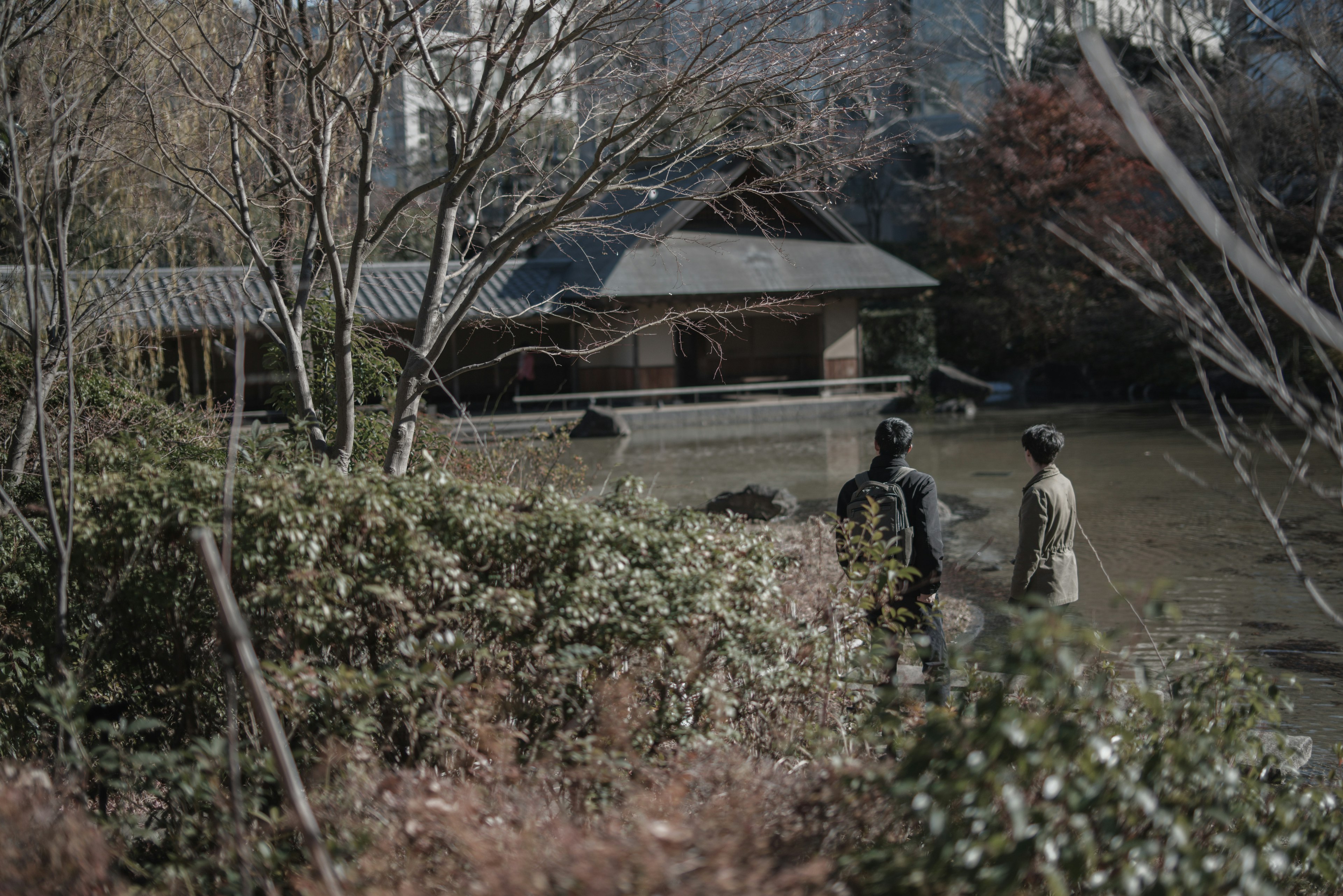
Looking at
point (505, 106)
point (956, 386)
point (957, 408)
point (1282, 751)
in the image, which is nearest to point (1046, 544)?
point (1282, 751)

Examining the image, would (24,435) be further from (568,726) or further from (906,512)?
(906,512)

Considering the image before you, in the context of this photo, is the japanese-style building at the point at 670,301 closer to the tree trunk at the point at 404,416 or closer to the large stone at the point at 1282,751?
the tree trunk at the point at 404,416

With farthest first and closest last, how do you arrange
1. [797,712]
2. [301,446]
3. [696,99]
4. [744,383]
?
[744,383] < [696,99] < [301,446] < [797,712]

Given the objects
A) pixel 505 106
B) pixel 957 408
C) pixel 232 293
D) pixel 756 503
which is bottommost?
pixel 756 503

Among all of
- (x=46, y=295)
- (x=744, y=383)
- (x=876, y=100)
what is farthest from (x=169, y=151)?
(x=744, y=383)

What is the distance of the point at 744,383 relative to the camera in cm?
2777

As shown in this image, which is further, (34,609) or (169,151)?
(169,151)

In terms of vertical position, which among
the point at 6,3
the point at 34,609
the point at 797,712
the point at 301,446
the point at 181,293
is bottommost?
the point at 797,712

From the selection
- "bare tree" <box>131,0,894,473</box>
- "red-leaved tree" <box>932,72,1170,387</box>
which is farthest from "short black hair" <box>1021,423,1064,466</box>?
"red-leaved tree" <box>932,72,1170,387</box>

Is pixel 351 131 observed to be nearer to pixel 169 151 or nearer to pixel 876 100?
pixel 169 151

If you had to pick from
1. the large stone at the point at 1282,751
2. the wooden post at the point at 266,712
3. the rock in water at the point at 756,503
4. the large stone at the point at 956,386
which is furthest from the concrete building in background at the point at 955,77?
the wooden post at the point at 266,712

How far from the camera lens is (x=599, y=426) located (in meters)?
21.8

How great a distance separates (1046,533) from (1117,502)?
8.87 m

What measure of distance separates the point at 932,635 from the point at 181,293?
19.3 feet
